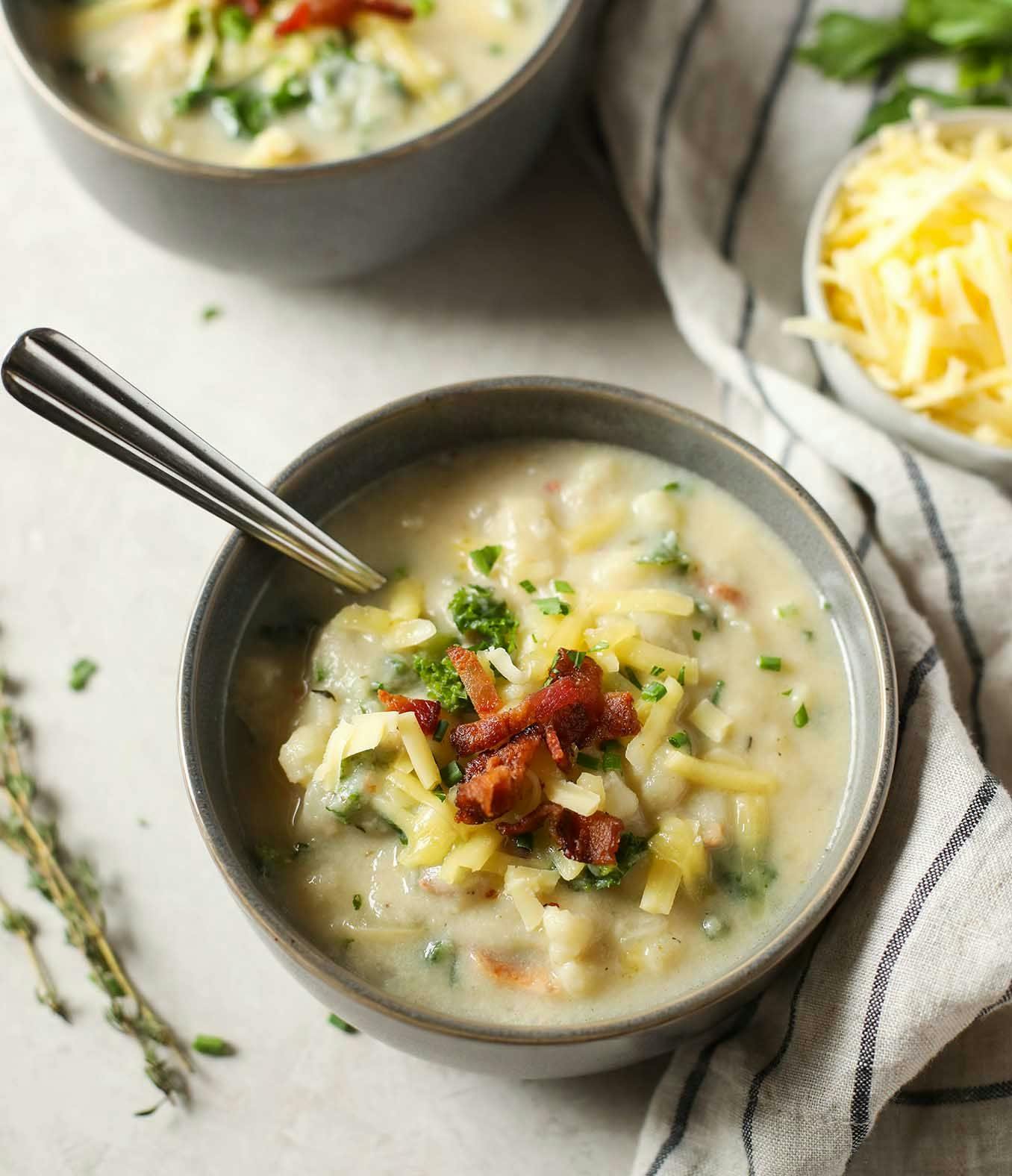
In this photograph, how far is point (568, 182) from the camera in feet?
10.8

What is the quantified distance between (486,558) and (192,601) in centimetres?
75

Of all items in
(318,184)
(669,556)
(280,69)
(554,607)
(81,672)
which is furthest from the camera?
(280,69)

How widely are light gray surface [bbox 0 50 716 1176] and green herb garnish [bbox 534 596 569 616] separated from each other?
2.69 feet

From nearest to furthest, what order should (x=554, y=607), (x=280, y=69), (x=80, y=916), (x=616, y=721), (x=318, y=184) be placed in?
(x=616, y=721), (x=554, y=607), (x=80, y=916), (x=318, y=184), (x=280, y=69)

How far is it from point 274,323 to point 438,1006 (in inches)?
65.2

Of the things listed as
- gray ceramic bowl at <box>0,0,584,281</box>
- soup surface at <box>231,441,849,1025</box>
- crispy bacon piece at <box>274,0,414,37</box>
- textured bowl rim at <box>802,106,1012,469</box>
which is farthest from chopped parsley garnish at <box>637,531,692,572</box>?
crispy bacon piece at <box>274,0,414,37</box>

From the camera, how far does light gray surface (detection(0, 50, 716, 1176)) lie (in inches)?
95.4

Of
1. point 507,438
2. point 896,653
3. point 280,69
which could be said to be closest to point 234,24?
point 280,69

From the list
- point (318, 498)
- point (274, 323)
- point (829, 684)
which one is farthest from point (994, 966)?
point (274, 323)

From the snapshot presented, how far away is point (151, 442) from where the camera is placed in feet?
6.91

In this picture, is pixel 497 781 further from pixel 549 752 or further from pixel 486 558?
pixel 486 558

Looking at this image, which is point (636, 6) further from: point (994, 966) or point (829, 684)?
point (994, 966)

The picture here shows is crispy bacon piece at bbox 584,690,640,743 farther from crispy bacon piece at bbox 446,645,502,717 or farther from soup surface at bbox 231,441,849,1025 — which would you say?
crispy bacon piece at bbox 446,645,502,717

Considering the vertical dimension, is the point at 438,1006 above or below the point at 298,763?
below
